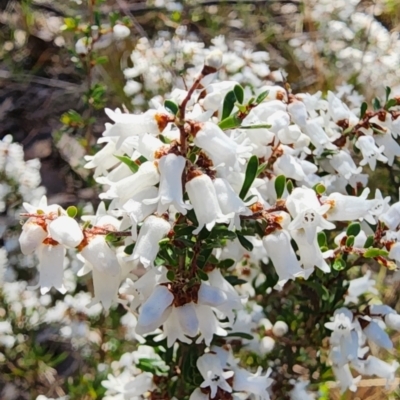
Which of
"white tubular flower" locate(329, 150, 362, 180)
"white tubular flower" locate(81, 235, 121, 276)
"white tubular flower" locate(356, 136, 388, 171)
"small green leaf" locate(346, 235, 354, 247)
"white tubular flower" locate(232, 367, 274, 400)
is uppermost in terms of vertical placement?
"white tubular flower" locate(356, 136, 388, 171)

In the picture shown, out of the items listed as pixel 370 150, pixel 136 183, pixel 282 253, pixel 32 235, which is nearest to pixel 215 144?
pixel 136 183

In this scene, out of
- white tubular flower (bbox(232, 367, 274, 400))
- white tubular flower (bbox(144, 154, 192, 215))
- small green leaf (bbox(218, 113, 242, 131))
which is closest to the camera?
white tubular flower (bbox(144, 154, 192, 215))

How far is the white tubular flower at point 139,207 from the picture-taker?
5.12 ft

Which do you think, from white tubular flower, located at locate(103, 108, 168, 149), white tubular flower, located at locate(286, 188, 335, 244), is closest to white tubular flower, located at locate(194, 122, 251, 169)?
white tubular flower, located at locate(103, 108, 168, 149)

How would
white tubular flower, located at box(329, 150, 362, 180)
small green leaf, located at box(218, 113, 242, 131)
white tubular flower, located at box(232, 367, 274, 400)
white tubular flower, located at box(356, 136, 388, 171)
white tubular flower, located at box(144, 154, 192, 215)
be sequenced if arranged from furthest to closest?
white tubular flower, located at box(329, 150, 362, 180)
white tubular flower, located at box(356, 136, 388, 171)
white tubular flower, located at box(232, 367, 274, 400)
small green leaf, located at box(218, 113, 242, 131)
white tubular flower, located at box(144, 154, 192, 215)

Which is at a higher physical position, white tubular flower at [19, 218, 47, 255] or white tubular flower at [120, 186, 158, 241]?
white tubular flower at [120, 186, 158, 241]

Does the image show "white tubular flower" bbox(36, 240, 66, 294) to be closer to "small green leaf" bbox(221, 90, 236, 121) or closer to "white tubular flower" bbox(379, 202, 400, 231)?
"small green leaf" bbox(221, 90, 236, 121)

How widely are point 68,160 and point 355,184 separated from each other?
2.98 metres

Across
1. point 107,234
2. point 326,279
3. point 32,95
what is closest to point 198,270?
point 107,234

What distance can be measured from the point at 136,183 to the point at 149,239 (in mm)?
152

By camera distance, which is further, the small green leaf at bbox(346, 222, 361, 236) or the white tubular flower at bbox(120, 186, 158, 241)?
the small green leaf at bbox(346, 222, 361, 236)

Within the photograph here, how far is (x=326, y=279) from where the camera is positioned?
2.43 meters

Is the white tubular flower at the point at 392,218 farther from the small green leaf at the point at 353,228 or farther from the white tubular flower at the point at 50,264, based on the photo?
the white tubular flower at the point at 50,264

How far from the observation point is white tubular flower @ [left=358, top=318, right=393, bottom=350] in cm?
213
